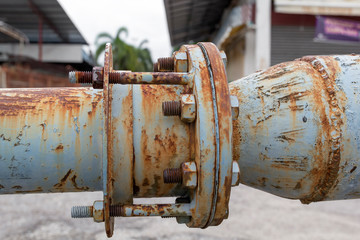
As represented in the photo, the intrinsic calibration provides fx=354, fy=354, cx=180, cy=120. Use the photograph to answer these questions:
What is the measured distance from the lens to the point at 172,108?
0.80 meters

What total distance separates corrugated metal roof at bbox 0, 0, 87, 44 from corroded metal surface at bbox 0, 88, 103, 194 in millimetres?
11925

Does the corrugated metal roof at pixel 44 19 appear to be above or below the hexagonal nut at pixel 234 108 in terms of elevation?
above

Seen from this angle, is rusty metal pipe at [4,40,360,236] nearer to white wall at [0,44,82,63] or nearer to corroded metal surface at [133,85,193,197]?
corroded metal surface at [133,85,193,197]

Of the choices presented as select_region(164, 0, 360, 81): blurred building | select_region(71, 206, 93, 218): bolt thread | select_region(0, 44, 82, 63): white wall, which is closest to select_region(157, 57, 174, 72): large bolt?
select_region(71, 206, 93, 218): bolt thread

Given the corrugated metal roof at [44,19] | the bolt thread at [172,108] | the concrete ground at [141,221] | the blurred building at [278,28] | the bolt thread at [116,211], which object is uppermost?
the corrugated metal roof at [44,19]

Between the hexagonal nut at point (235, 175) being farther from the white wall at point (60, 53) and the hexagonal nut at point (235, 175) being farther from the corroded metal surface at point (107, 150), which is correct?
the white wall at point (60, 53)

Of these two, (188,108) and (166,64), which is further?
(166,64)

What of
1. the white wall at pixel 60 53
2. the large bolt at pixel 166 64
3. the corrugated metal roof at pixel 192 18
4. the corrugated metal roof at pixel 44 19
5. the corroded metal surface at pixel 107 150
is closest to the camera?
the corroded metal surface at pixel 107 150

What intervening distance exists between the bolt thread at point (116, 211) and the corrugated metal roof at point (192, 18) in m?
9.16

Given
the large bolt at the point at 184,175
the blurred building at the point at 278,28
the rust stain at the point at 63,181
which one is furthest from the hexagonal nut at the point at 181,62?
Result: the blurred building at the point at 278,28

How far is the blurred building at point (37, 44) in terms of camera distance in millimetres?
10797

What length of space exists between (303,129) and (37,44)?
→ 53.7ft

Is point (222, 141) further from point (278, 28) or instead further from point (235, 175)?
point (278, 28)

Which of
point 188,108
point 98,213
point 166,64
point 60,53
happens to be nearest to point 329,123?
point 188,108
